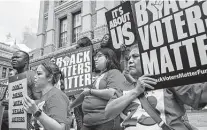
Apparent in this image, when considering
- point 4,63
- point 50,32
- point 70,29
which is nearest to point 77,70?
point 70,29

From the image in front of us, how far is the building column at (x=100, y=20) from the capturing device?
10.4 meters

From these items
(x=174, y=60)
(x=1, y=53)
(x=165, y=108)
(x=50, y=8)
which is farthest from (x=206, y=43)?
(x=1, y=53)

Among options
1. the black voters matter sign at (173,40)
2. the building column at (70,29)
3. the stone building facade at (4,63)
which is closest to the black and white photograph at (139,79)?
the black voters matter sign at (173,40)

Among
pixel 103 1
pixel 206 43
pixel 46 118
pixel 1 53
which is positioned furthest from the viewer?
pixel 1 53

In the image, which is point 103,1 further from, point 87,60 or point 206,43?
point 206,43

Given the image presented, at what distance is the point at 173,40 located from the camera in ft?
4.44

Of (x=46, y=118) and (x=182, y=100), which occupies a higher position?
(x=182, y=100)

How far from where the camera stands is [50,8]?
14.3m

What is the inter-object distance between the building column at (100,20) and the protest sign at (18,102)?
789cm

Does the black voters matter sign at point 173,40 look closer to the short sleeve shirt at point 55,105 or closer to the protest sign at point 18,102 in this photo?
the short sleeve shirt at point 55,105

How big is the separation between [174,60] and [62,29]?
12.9 m

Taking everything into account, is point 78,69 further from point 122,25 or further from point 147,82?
point 147,82

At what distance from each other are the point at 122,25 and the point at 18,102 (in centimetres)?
138

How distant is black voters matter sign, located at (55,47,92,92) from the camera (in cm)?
360
